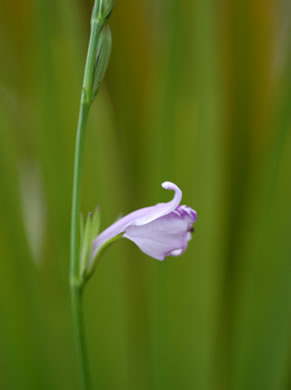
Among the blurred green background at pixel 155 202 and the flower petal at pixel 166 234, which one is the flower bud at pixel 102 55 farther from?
the blurred green background at pixel 155 202

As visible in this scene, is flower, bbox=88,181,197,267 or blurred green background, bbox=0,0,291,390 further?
blurred green background, bbox=0,0,291,390

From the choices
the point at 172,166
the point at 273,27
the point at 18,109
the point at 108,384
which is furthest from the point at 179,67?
the point at 108,384

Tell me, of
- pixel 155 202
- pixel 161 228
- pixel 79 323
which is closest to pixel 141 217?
pixel 161 228

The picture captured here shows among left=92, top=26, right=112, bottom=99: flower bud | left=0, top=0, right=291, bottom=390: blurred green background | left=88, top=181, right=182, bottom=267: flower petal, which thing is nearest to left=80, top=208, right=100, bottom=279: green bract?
left=88, top=181, right=182, bottom=267: flower petal

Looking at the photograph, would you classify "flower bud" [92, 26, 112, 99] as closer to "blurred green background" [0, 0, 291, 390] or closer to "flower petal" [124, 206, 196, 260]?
"flower petal" [124, 206, 196, 260]

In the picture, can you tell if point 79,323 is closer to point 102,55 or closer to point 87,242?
point 87,242

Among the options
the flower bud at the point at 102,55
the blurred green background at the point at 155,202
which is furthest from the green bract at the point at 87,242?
the blurred green background at the point at 155,202
